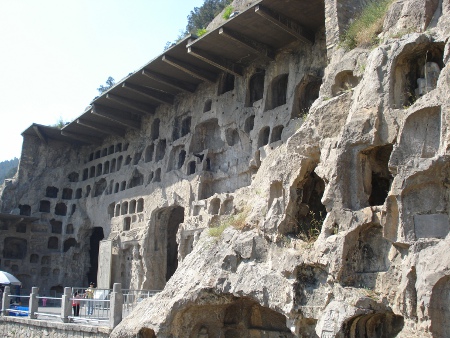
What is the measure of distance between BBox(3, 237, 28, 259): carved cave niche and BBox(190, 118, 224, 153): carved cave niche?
12.1 m

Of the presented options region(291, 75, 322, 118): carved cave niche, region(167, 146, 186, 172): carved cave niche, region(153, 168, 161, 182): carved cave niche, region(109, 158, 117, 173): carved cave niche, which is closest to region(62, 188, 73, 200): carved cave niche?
region(109, 158, 117, 173): carved cave niche

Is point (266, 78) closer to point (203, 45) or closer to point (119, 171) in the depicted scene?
point (203, 45)

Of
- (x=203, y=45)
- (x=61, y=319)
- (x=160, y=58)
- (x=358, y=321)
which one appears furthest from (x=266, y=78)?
(x=358, y=321)

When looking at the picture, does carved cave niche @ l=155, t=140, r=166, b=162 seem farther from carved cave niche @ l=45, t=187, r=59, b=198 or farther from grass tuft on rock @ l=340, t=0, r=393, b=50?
grass tuft on rock @ l=340, t=0, r=393, b=50

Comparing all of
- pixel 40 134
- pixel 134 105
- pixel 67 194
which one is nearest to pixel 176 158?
pixel 134 105

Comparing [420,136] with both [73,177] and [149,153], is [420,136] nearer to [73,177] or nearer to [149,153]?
[149,153]

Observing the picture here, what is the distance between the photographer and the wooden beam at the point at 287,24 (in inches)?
624

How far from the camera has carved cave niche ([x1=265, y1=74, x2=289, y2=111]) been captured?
731 inches

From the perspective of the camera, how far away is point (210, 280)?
10.4 m

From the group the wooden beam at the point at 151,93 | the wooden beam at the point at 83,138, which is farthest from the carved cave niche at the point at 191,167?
the wooden beam at the point at 83,138

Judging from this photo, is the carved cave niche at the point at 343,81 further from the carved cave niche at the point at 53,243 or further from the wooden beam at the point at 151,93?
the carved cave niche at the point at 53,243

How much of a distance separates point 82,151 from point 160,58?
41.2ft

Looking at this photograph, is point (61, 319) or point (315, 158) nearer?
point (315, 158)

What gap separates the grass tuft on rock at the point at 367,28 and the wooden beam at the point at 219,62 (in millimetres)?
6392
